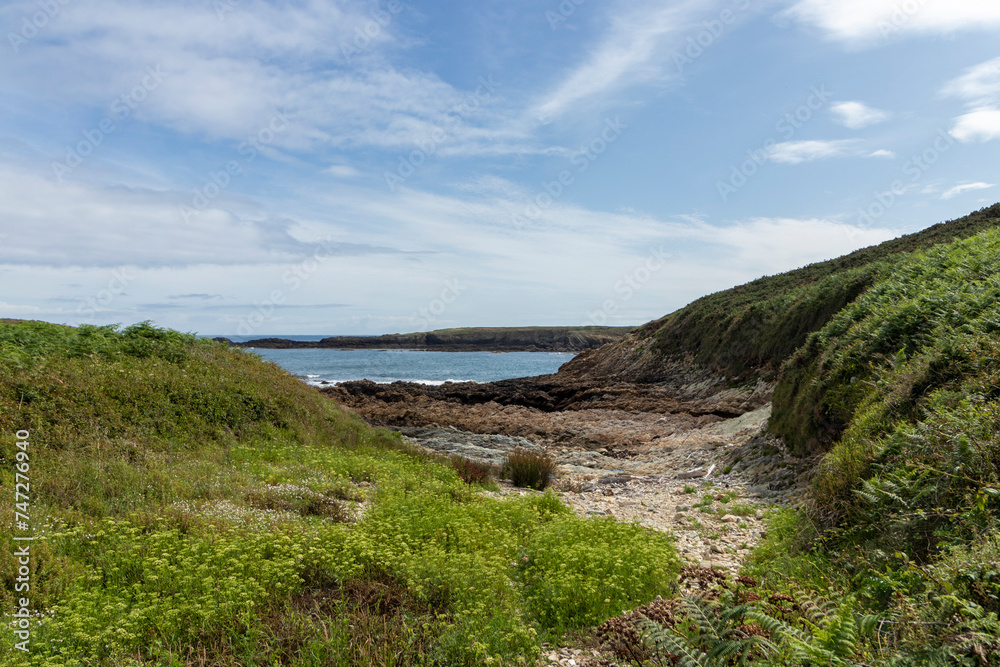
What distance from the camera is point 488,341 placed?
146 meters

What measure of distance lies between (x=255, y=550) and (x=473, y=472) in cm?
801

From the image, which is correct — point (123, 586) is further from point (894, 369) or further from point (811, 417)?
point (811, 417)

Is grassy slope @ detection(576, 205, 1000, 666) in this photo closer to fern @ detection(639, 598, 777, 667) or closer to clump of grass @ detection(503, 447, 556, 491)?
fern @ detection(639, 598, 777, 667)

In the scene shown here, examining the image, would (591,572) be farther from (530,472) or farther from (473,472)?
(530,472)

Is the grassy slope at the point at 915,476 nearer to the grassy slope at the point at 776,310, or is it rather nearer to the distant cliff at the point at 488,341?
the grassy slope at the point at 776,310

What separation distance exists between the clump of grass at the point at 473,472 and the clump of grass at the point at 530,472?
0.55 m

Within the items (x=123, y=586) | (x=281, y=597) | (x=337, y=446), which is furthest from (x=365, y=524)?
(x=337, y=446)

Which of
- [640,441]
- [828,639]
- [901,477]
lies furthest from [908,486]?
[640,441]

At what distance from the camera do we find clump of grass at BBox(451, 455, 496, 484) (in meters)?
13.0

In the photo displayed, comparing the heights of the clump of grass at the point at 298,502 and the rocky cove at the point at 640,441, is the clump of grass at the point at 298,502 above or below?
above

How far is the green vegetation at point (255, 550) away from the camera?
4551 mm

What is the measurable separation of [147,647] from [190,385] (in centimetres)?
1010

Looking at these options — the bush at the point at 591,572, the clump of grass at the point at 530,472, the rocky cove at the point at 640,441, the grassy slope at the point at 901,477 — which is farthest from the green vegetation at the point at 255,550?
the clump of grass at the point at 530,472

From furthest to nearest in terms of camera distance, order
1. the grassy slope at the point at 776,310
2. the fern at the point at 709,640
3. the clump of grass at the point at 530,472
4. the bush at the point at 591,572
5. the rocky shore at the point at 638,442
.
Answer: the grassy slope at the point at 776,310, the clump of grass at the point at 530,472, the rocky shore at the point at 638,442, the bush at the point at 591,572, the fern at the point at 709,640
